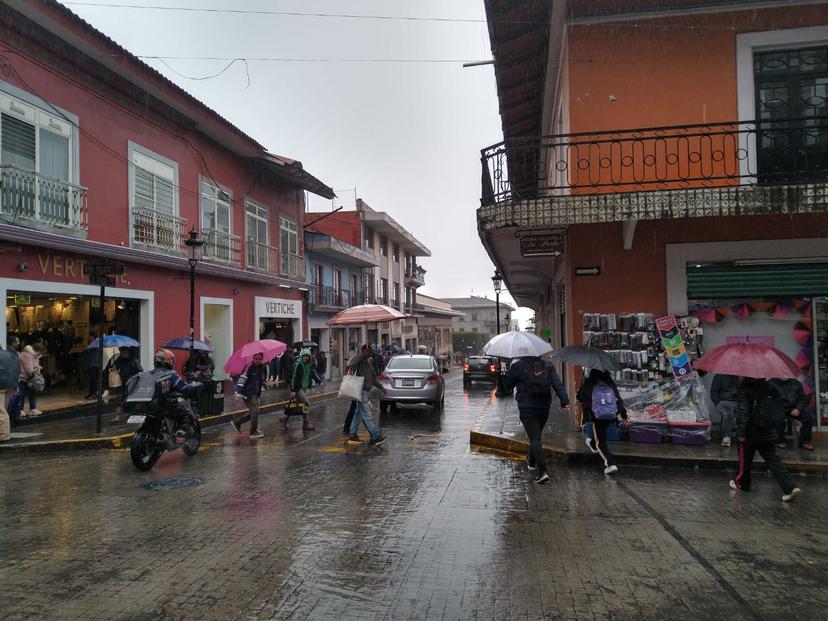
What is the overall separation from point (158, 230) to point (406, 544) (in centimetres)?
1349

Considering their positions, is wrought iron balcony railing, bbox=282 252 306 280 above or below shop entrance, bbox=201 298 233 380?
above

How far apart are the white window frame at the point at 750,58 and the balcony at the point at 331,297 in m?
19.9

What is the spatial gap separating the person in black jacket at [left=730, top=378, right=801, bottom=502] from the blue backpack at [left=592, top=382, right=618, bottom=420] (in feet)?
4.76

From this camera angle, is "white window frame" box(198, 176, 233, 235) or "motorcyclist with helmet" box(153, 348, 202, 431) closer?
"motorcyclist with helmet" box(153, 348, 202, 431)

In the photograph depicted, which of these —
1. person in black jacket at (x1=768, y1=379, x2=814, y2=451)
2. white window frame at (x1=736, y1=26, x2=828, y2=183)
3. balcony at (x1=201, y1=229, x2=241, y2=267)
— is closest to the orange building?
white window frame at (x1=736, y1=26, x2=828, y2=183)

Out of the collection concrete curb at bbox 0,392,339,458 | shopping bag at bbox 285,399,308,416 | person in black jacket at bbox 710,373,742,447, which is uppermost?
person in black jacket at bbox 710,373,742,447

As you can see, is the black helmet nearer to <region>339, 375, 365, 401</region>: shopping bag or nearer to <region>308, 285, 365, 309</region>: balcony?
<region>339, 375, 365, 401</region>: shopping bag

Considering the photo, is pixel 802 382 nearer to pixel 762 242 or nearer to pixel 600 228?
pixel 762 242

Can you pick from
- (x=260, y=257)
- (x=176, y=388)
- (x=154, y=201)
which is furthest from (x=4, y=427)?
(x=260, y=257)

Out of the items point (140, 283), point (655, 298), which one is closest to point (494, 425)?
point (655, 298)

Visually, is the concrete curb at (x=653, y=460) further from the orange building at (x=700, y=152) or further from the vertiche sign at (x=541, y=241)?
the vertiche sign at (x=541, y=241)

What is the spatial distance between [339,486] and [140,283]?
10.5 meters

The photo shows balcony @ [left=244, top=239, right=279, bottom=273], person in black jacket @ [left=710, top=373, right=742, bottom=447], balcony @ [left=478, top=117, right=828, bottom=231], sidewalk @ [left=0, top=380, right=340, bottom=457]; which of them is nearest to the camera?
balcony @ [left=478, top=117, right=828, bottom=231]

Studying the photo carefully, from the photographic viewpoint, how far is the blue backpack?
7652 millimetres
